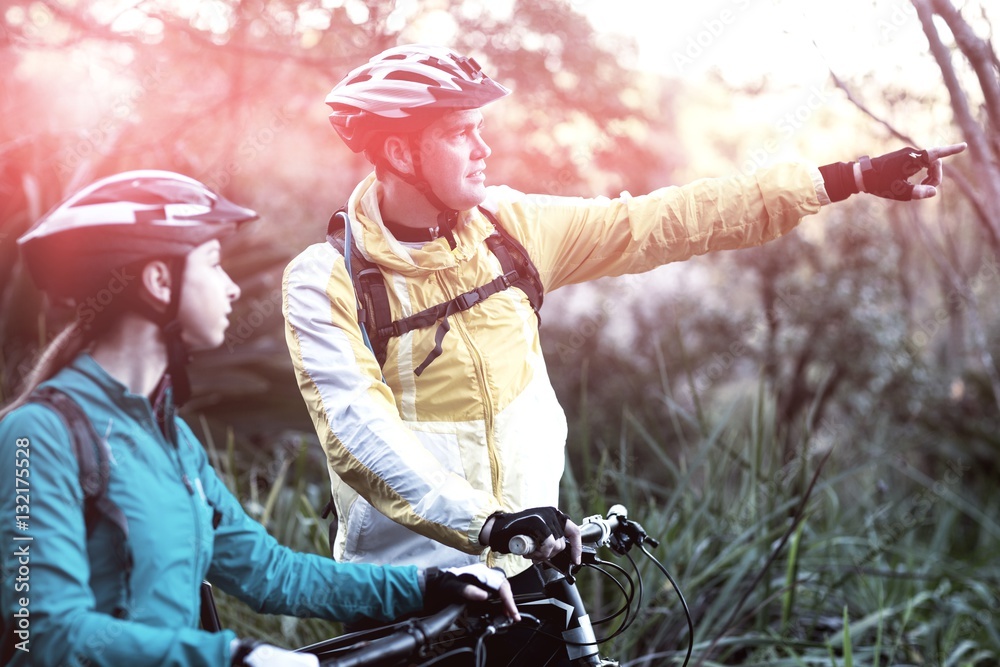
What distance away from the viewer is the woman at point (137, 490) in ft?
4.67

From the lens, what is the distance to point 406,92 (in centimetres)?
221

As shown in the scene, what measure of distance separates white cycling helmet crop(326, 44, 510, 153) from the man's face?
4cm

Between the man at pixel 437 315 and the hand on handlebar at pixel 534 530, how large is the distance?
8 cm

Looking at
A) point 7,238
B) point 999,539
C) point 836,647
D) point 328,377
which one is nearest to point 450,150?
point 328,377

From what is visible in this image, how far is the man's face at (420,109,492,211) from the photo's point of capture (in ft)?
7.35

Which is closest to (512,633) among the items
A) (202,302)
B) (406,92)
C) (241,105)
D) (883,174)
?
(202,302)

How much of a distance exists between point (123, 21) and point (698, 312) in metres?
5.19

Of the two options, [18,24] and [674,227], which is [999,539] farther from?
[18,24]

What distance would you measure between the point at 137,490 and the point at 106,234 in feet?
1.43

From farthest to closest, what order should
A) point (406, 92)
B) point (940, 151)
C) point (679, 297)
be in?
point (679, 297), point (940, 151), point (406, 92)

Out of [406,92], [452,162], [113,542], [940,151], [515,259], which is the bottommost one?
[113,542]

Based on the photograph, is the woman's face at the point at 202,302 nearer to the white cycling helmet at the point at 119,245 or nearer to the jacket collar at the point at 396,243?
the white cycling helmet at the point at 119,245

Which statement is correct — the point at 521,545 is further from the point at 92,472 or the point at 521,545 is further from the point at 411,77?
the point at 411,77

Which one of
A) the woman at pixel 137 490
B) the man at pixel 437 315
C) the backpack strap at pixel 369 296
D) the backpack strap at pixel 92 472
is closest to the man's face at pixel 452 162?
the man at pixel 437 315
